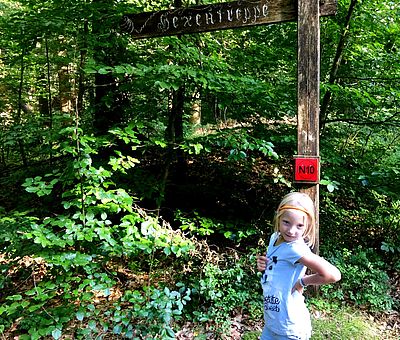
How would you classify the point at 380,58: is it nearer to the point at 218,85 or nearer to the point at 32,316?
the point at 218,85

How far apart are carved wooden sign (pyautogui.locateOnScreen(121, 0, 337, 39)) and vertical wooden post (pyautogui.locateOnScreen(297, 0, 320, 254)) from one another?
4.3 inches

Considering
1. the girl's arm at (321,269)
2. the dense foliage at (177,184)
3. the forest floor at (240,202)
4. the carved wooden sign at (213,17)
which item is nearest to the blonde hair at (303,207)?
the girl's arm at (321,269)

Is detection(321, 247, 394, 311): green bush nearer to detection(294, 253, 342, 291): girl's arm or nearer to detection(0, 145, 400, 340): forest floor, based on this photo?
detection(0, 145, 400, 340): forest floor

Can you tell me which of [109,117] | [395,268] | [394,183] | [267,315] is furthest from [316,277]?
[109,117]

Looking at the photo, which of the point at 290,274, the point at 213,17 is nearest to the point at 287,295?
the point at 290,274

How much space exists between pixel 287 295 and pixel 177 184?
3744 mm

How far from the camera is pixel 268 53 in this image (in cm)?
497

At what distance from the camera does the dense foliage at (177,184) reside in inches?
119

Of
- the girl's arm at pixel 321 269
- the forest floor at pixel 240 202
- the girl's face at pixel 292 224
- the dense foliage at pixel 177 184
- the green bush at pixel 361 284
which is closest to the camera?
the girl's arm at pixel 321 269

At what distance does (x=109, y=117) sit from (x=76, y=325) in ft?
8.64

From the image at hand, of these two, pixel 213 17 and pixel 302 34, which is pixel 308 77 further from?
pixel 213 17

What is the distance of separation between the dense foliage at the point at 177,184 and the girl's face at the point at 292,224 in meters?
1.23

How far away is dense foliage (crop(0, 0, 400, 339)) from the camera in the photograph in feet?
9.93

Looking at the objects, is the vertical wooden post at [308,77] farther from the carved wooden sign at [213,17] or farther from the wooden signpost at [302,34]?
the carved wooden sign at [213,17]
